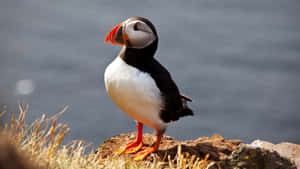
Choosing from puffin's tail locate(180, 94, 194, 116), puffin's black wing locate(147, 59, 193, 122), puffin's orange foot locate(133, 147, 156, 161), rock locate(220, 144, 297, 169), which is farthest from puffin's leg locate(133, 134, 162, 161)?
rock locate(220, 144, 297, 169)

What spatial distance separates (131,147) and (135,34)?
3.65 ft

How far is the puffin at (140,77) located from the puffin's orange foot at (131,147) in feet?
0.61

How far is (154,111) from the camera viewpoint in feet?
11.2

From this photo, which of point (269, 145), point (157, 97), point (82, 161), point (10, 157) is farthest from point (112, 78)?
point (10, 157)

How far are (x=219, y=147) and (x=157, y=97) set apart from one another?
1.02m

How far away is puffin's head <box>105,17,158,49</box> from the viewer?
329cm

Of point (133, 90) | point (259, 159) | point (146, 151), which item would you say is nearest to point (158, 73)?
point (133, 90)

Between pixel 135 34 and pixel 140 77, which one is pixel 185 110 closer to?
pixel 140 77

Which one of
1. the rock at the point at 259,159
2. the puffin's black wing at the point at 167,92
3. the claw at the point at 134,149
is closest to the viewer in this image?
the rock at the point at 259,159

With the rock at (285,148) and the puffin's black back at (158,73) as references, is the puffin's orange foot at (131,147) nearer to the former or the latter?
the puffin's black back at (158,73)

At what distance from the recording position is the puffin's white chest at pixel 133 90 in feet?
10.8

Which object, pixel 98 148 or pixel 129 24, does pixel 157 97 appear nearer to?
pixel 129 24

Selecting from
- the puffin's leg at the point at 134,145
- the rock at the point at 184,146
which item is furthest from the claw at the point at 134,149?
the rock at the point at 184,146

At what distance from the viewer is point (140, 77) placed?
3.29 m
